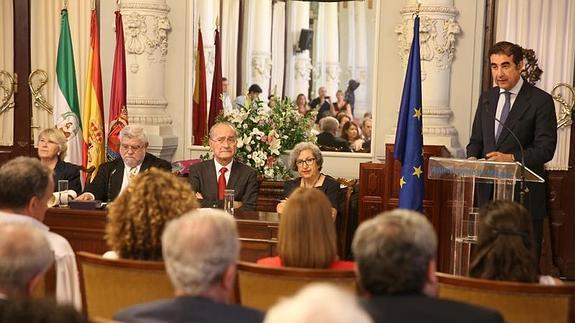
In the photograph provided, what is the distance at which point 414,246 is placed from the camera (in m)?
2.71

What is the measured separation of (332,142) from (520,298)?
18.7 feet

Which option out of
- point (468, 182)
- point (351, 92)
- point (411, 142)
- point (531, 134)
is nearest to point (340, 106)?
point (351, 92)

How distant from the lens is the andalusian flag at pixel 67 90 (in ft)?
27.3

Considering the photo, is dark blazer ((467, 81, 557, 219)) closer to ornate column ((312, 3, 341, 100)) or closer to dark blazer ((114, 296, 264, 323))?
dark blazer ((114, 296, 264, 323))

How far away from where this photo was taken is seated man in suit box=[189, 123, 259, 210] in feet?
21.1

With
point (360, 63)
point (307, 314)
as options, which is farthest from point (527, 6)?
point (307, 314)

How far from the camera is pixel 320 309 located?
1920 millimetres

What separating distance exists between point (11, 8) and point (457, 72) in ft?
13.7

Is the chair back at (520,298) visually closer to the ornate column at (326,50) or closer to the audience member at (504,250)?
the audience member at (504,250)

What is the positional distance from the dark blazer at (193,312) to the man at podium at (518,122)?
10.5 feet

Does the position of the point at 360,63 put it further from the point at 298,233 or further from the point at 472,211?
the point at 298,233

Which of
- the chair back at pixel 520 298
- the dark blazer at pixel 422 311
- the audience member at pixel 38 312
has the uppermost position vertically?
the audience member at pixel 38 312

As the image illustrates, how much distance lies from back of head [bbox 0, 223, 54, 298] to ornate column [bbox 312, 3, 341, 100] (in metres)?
7.34

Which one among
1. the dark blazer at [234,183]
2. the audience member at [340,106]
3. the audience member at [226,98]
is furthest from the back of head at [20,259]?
the audience member at [340,106]
